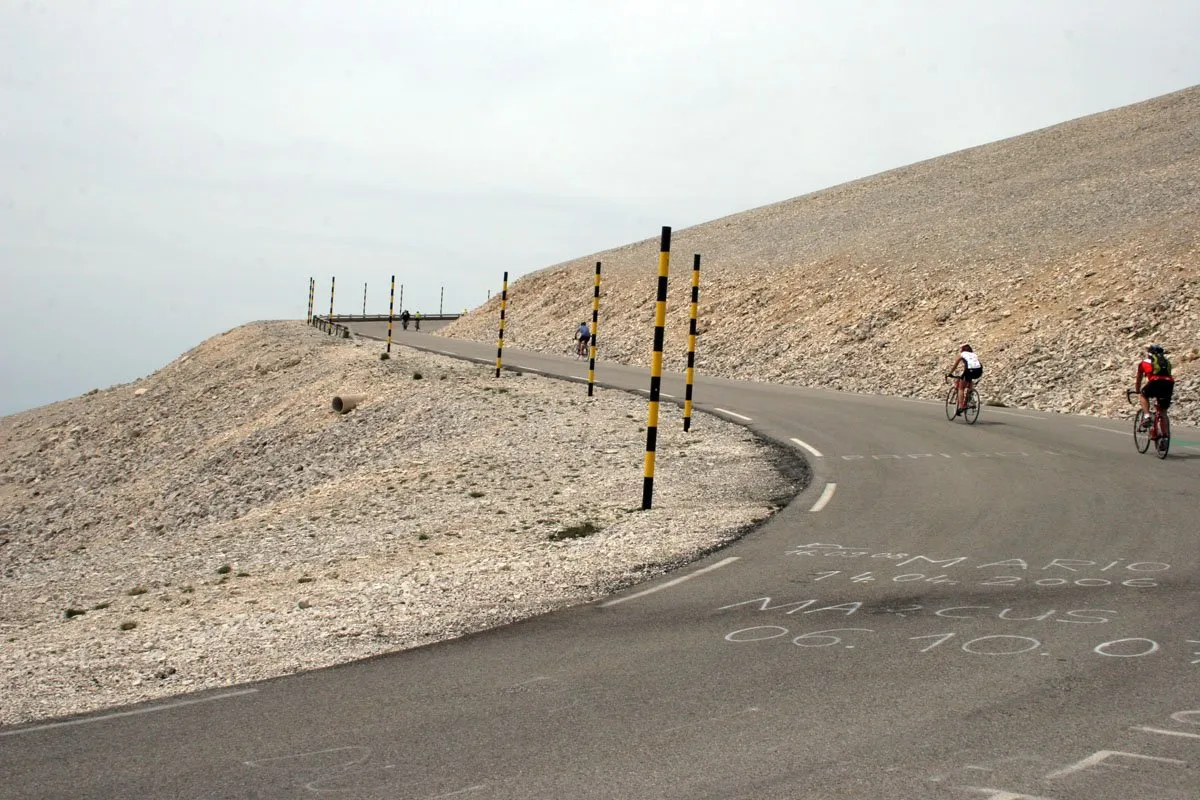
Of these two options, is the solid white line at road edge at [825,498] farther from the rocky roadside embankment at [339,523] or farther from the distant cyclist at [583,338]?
the distant cyclist at [583,338]

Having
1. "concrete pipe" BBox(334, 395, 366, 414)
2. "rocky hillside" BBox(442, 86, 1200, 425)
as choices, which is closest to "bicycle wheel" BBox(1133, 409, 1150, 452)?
"rocky hillside" BBox(442, 86, 1200, 425)

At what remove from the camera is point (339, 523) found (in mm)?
15031

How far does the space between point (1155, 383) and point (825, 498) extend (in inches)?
300

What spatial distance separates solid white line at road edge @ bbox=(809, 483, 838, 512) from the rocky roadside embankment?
486 millimetres

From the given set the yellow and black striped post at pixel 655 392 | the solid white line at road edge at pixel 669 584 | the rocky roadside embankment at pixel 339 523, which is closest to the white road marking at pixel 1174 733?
the solid white line at road edge at pixel 669 584

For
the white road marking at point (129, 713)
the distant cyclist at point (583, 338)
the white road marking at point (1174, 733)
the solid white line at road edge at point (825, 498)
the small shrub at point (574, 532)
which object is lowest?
the white road marking at point (129, 713)

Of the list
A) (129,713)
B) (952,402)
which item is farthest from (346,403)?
(129,713)

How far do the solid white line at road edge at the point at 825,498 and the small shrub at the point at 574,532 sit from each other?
2555mm

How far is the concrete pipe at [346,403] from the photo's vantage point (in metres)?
27.9

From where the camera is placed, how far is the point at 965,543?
1117cm

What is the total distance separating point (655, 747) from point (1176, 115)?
201 feet

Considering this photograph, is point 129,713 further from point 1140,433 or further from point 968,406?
point 968,406

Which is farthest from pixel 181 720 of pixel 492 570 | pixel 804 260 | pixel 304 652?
pixel 804 260

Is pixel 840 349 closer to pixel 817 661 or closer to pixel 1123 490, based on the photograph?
pixel 1123 490
